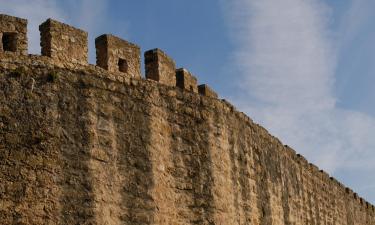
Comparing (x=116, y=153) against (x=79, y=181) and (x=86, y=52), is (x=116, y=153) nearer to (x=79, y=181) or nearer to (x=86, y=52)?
(x=79, y=181)

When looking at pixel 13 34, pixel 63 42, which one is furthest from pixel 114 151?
pixel 13 34

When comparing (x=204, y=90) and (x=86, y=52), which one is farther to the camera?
(x=204, y=90)

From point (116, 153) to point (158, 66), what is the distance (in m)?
1.48

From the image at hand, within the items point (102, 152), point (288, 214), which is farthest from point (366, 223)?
point (102, 152)

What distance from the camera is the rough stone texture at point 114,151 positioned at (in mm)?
7102

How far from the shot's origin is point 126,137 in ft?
26.7

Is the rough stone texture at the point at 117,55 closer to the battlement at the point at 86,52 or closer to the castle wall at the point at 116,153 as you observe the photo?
the battlement at the point at 86,52

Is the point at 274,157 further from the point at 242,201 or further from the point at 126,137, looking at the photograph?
the point at 126,137

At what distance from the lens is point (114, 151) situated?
7918mm

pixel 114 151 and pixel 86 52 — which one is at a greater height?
pixel 86 52

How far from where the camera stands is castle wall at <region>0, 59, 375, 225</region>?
7.10 m

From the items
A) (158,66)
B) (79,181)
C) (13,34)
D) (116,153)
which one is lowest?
(79,181)

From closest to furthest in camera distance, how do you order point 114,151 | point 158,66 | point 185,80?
point 114,151 < point 158,66 < point 185,80

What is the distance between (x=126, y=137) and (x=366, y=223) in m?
14.0
